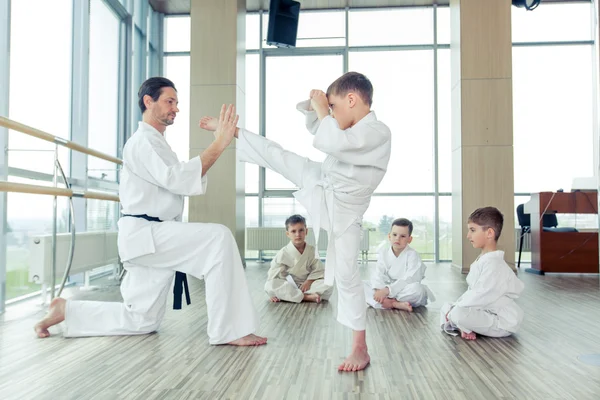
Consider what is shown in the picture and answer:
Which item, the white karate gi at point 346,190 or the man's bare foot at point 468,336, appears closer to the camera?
the white karate gi at point 346,190

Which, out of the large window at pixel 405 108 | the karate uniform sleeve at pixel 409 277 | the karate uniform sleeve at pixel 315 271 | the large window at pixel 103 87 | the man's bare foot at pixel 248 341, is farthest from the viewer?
the large window at pixel 405 108

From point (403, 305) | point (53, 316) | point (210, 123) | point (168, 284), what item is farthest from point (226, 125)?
point (403, 305)

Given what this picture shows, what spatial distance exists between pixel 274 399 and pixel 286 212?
17.3ft

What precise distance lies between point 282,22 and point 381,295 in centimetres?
392

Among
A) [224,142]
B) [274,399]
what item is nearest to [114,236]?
[224,142]

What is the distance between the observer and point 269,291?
125 inches

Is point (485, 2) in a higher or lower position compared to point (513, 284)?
higher

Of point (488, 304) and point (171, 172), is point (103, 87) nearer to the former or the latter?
point (171, 172)

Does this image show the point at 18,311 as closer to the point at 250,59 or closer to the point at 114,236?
the point at 114,236

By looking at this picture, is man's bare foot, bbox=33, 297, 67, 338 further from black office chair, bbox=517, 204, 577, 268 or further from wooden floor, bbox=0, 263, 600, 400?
black office chair, bbox=517, 204, 577, 268

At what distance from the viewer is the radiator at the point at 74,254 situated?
2932mm

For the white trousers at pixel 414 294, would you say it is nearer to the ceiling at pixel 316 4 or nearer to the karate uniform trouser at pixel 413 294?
the karate uniform trouser at pixel 413 294

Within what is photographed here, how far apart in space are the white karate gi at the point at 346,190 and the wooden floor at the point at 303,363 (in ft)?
0.84

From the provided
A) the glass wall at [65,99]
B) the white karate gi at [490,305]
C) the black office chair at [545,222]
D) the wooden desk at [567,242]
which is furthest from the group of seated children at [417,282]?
the black office chair at [545,222]
